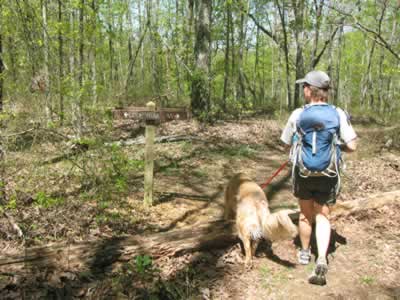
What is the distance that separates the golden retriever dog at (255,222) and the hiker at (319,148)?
1.10ft

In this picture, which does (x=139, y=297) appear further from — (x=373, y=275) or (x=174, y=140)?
(x=174, y=140)

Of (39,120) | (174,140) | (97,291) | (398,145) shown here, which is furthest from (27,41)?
(398,145)

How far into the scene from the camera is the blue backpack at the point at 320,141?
3.20 metres

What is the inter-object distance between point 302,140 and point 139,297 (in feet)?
7.13

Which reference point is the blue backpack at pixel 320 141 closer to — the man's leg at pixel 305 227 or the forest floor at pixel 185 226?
the man's leg at pixel 305 227

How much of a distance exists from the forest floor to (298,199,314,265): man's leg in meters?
0.12

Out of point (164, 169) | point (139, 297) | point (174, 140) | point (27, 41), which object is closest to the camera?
point (139, 297)

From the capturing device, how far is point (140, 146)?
9.21 meters

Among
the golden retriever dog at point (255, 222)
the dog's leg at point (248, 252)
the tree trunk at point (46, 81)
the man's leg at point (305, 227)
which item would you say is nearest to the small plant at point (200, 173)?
the golden retriever dog at point (255, 222)

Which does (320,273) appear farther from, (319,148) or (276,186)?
(276,186)

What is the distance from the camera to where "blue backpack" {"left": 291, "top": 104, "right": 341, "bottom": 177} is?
3199 millimetres

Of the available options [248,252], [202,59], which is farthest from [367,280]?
[202,59]

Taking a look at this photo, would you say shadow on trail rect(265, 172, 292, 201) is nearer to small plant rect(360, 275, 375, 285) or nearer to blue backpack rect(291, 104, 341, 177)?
small plant rect(360, 275, 375, 285)

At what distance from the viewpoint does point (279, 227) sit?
356cm
